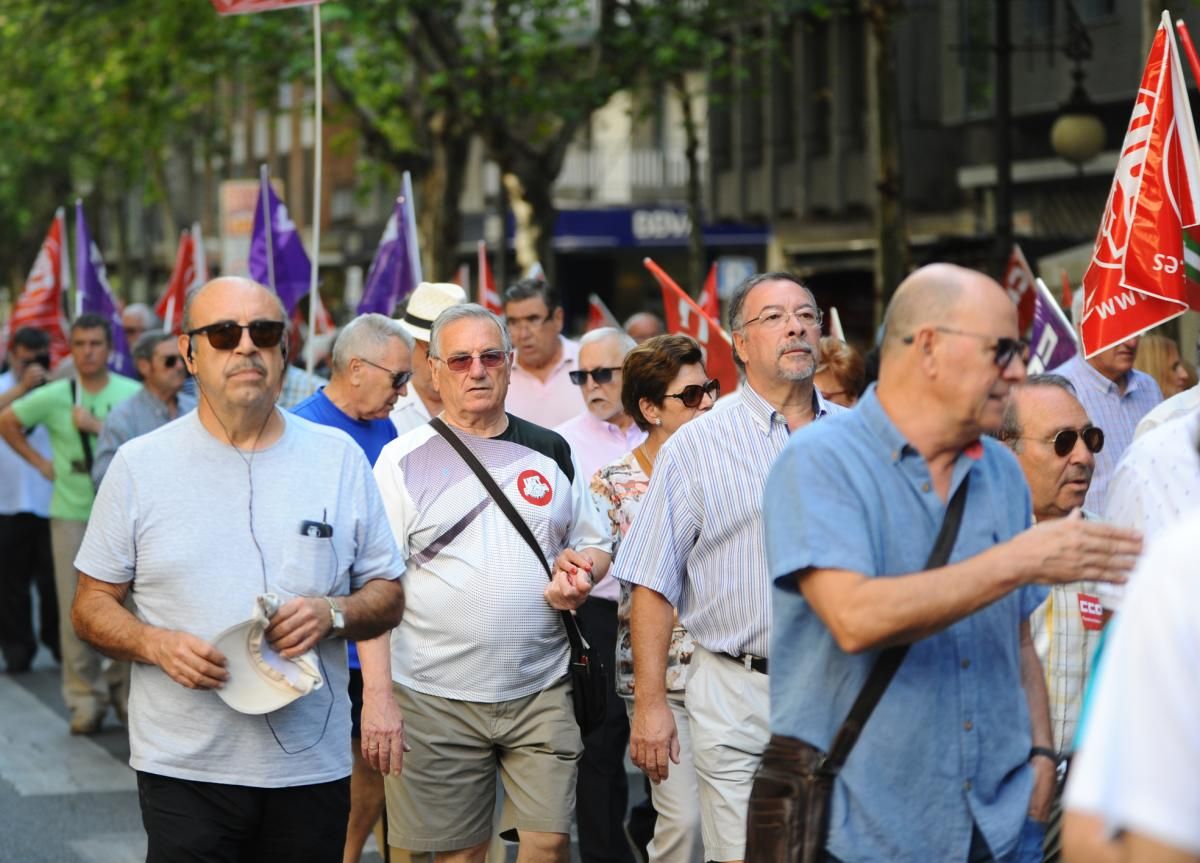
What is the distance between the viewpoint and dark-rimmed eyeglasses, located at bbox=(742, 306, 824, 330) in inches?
232

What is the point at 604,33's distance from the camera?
2319 centimetres

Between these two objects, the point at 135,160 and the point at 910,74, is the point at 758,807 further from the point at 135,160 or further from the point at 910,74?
the point at 135,160

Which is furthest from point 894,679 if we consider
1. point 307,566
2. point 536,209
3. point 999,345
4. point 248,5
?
point 536,209

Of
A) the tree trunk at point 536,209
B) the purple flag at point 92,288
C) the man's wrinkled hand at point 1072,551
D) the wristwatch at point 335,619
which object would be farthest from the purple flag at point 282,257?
the man's wrinkled hand at point 1072,551

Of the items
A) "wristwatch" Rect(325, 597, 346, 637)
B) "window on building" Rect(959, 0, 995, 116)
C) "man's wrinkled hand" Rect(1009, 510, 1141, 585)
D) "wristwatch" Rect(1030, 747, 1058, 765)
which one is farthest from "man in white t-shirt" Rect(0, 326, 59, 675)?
"window on building" Rect(959, 0, 995, 116)

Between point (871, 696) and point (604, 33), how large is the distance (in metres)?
19.9

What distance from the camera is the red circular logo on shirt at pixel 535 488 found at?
6414mm

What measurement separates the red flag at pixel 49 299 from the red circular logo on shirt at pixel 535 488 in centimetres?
1040

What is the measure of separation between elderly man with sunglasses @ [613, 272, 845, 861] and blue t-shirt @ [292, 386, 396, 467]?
2.11m

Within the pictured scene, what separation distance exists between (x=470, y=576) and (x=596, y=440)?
2.31 m

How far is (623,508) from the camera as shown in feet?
23.4

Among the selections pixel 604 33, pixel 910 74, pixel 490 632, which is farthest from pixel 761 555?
pixel 910 74

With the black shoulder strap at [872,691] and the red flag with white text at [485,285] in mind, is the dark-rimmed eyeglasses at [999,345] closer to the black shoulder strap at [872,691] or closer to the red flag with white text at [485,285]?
the black shoulder strap at [872,691]

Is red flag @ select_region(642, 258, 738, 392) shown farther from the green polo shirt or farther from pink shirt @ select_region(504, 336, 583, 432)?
the green polo shirt
